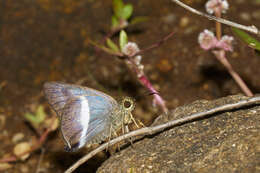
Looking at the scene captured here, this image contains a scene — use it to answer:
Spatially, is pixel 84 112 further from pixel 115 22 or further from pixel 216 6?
pixel 115 22

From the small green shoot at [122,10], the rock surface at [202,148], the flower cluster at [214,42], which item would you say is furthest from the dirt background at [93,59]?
the rock surface at [202,148]

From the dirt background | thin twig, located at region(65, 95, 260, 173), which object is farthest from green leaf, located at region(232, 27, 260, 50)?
the dirt background

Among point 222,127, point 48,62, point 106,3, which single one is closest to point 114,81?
point 48,62

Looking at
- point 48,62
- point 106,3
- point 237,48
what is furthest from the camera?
point 106,3

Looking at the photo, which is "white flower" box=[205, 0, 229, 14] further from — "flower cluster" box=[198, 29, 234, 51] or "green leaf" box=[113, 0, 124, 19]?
"green leaf" box=[113, 0, 124, 19]

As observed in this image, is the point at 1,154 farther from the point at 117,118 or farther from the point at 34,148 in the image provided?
the point at 117,118
